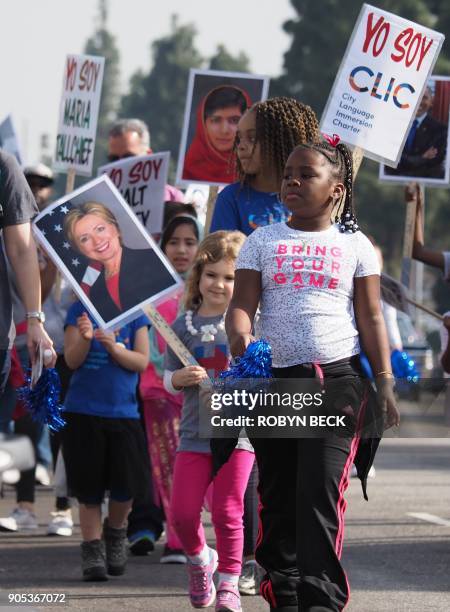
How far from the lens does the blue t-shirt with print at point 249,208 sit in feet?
22.2

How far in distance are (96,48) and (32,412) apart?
15968 cm

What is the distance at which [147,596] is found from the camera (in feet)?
23.2

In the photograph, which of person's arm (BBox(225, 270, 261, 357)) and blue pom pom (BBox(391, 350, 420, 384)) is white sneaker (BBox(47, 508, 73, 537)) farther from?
person's arm (BBox(225, 270, 261, 357))

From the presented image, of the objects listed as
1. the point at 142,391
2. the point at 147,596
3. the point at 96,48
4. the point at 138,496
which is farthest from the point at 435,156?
the point at 96,48

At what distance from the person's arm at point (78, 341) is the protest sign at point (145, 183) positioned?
1.94 meters

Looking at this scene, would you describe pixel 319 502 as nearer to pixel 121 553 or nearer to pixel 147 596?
pixel 147 596

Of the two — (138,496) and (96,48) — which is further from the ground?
(138,496)

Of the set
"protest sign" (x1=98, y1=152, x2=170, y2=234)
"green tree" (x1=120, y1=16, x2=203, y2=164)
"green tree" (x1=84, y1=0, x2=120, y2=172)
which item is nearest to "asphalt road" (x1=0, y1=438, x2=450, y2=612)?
"protest sign" (x1=98, y1=152, x2=170, y2=234)

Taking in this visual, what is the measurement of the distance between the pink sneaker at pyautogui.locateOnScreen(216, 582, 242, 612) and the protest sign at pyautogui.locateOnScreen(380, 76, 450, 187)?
4311 millimetres

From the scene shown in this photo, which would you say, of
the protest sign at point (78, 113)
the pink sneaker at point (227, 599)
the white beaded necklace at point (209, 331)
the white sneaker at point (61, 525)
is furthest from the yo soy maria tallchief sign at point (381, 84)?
the protest sign at point (78, 113)

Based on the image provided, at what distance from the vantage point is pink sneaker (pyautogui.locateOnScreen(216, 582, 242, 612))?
6.38 metres

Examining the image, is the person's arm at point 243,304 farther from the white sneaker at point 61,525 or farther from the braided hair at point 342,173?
the white sneaker at point 61,525

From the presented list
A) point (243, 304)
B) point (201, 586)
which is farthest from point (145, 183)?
point (243, 304)

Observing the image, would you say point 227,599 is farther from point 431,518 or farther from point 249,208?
point 431,518
